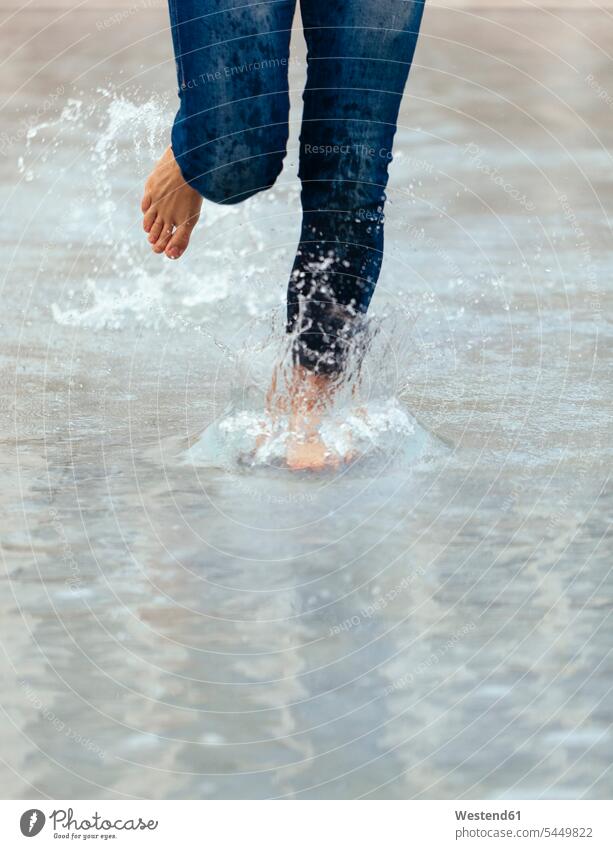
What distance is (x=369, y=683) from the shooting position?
3.11ft

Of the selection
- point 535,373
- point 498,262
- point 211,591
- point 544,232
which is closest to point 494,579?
point 211,591

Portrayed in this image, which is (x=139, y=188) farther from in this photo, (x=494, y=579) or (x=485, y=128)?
(x=494, y=579)

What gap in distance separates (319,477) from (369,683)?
350 mm

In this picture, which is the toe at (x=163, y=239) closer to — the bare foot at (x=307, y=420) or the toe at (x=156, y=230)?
the toe at (x=156, y=230)

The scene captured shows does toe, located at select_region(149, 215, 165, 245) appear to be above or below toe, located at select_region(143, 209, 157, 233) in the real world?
below

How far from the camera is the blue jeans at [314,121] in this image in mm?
1229
